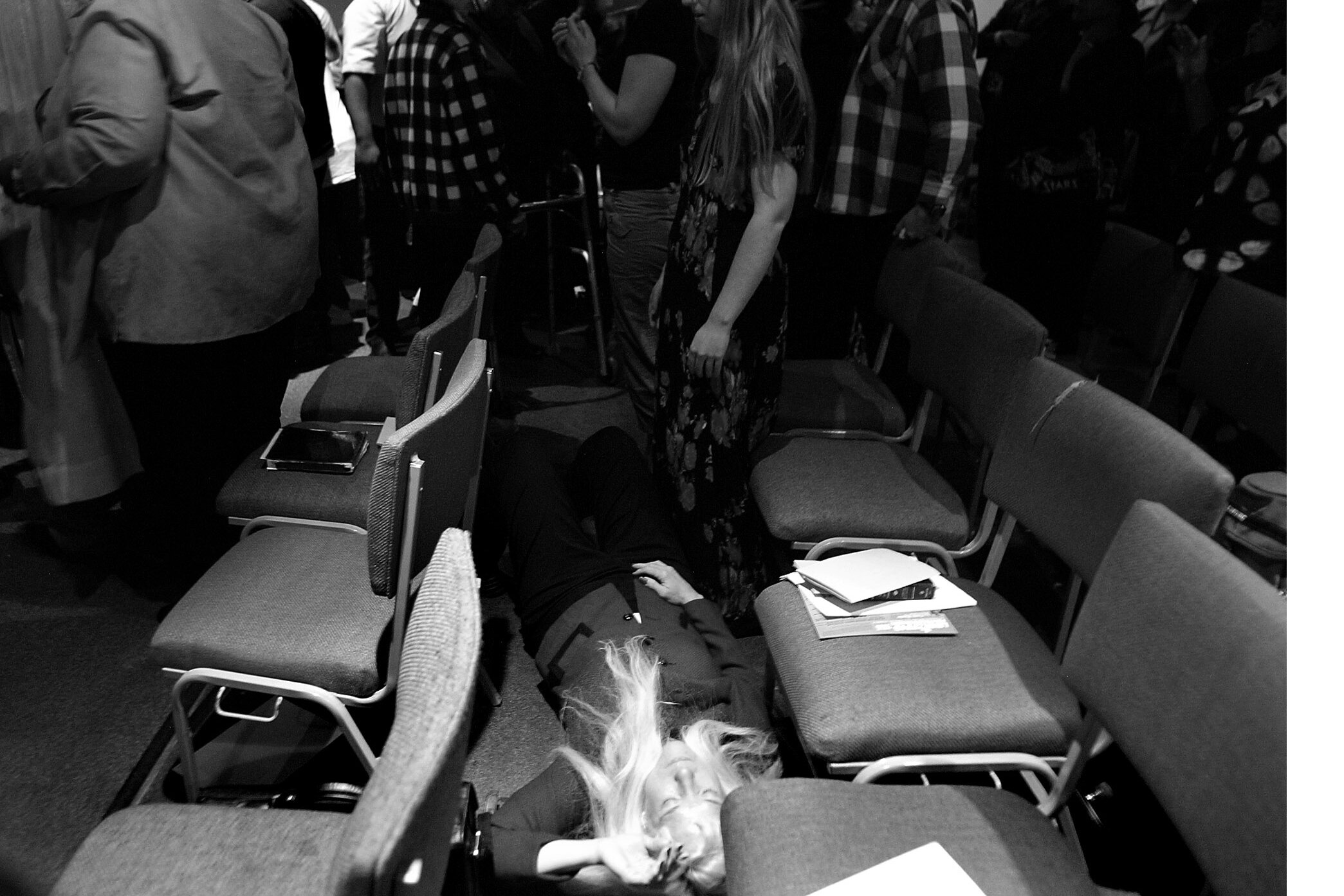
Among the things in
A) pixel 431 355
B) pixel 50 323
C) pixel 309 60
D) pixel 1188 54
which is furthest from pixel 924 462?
pixel 309 60

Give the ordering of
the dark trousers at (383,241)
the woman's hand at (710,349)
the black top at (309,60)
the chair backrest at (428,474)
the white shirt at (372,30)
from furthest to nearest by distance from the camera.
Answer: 1. the dark trousers at (383,241)
2. the white shirt at (372,30)
3. the black top at (309,60)
4. the woman's hand at (710,349)
5. the chair backrest at (428,474)

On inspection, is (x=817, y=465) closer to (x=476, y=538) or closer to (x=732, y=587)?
(x=732, y=587)

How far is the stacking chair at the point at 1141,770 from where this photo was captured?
3.05 ft

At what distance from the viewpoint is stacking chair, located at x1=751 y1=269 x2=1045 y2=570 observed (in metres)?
1.79

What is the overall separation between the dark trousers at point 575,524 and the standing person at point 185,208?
2.18 ft

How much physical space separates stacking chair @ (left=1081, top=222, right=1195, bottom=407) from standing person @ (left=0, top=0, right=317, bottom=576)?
2157mm

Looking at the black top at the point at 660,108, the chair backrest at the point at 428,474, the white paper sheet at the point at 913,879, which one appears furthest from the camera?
the black top at the point at 660,108

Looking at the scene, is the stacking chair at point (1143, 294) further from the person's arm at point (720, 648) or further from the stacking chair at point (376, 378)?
the stacking chair at point (376, 378)

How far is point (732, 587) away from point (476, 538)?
63 centimetres

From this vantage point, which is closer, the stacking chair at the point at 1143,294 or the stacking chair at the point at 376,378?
the stacking chair at the point at 376,378

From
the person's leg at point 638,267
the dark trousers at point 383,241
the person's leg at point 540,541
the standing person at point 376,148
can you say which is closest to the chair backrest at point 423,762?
the person's leg at point 540,541

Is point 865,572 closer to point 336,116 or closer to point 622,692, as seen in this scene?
point 622,692

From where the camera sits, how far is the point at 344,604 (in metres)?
1.48
